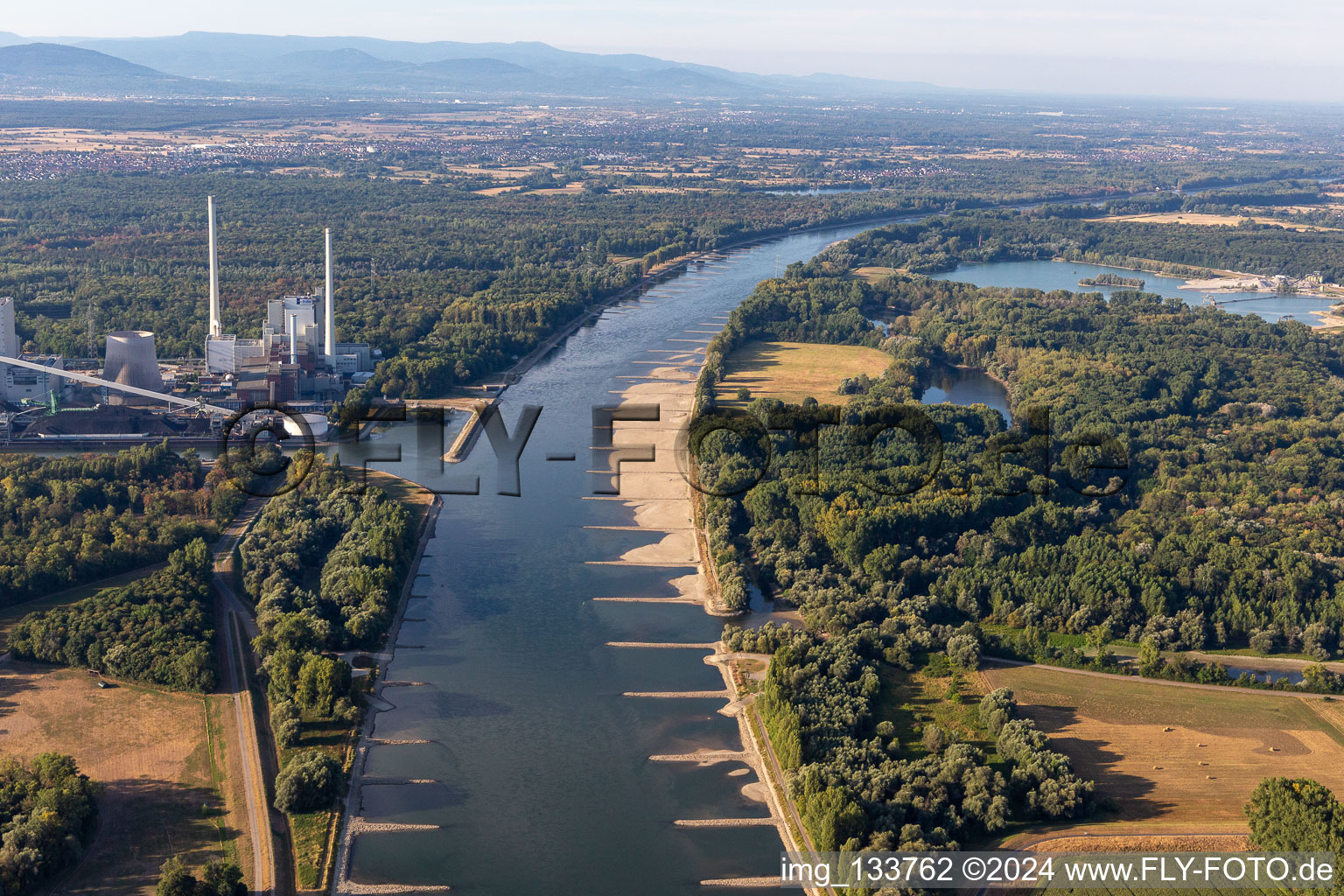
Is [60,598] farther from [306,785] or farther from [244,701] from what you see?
[306,785]

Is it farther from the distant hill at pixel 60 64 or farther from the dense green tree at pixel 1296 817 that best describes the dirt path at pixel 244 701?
the distant hill at pixel 60 64

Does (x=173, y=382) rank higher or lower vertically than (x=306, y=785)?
higher

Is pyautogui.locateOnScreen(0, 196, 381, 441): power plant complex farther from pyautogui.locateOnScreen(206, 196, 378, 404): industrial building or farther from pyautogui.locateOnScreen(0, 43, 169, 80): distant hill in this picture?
pyautogui.locateOnScreen(0, 43, 169, 80): distant hill

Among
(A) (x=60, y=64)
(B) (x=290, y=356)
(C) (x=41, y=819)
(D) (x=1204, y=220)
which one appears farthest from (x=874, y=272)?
(A) (x=60, y=64)

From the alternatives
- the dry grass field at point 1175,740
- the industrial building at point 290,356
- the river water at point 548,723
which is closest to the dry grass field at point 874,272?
the industrial building at point 290,356

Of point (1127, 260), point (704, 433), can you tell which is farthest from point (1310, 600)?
point (1127, 260)

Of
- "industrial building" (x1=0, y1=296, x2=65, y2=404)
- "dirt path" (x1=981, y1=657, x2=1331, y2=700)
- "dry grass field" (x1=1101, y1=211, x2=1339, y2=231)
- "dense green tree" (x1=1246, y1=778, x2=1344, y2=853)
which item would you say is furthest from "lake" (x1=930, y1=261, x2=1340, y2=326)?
"dense green tree" (x1=1246, y1=778, x2=1344, y2=853)
